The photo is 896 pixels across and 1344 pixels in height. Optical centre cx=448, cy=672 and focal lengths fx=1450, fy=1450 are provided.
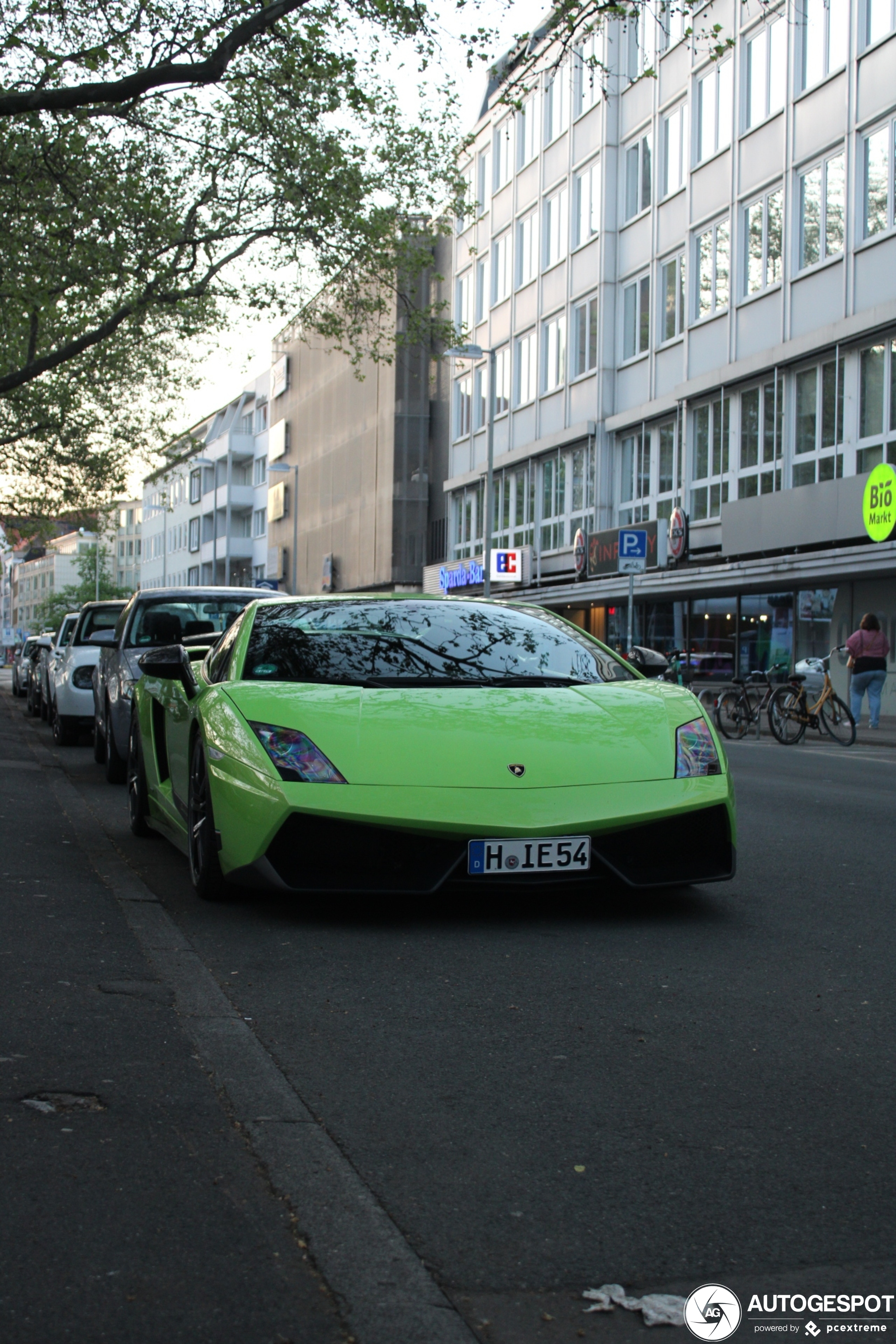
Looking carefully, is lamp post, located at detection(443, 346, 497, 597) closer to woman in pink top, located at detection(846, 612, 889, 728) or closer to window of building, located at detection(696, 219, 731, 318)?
window of building, located at detection(696, 219, 731, 318)

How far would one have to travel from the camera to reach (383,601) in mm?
7164

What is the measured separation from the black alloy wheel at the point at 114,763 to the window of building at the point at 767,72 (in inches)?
939

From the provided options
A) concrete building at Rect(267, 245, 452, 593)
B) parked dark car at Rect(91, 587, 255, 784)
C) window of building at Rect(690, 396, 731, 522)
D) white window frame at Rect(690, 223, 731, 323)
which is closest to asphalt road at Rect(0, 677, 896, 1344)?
parked dark car at Rect(91, 587, 255, 784)

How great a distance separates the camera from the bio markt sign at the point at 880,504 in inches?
995

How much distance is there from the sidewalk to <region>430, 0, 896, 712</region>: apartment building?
1805 cm

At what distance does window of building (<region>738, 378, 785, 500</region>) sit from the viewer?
30.3 metres

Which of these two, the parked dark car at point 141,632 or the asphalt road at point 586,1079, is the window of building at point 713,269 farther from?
the asphalt road at point 586,1079

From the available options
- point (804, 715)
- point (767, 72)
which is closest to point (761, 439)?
point (767, 72)

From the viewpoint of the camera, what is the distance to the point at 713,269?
110 ft

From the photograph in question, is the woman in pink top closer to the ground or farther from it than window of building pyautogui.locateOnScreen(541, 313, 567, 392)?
closer to the ground

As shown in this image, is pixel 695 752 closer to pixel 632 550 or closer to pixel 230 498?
pixel 632 550

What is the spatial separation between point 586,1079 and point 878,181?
87.2ft

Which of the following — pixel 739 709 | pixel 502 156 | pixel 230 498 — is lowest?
pixel 739 709

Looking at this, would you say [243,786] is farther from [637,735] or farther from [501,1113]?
[501,1113]
